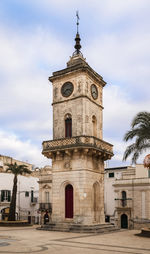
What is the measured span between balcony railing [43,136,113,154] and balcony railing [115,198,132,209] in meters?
14.4

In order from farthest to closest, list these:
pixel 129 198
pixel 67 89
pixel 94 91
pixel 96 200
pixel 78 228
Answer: pixel 129 198, pixel 94 91, pixel 67 89, pixel 96 200, pixel 78 228

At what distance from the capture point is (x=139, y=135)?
25.8 meters

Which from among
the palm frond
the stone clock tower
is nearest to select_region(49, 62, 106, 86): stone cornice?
the stone clock tower

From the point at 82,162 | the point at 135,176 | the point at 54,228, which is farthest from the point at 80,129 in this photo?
the point at 135,176

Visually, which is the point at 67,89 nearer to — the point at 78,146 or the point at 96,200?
the point at 78,146

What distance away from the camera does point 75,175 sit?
1104 inches

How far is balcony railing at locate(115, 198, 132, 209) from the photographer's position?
139 ft

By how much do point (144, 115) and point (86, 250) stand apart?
12.9 m

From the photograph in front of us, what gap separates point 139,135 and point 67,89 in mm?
9191

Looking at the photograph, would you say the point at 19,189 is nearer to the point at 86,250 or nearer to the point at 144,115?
the point at 144,115

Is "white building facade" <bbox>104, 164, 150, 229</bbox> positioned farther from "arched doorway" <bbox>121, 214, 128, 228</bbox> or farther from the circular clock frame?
the circular clock frame

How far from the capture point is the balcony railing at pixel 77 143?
2762 centimetres

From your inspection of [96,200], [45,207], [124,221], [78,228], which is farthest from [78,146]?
[45,207]

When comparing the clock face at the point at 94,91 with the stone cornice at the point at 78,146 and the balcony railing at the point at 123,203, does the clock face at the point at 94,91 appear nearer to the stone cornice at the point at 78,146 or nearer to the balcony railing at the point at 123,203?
the stone cornice at the point at 78,146
